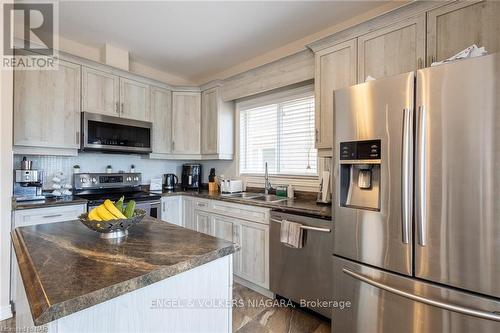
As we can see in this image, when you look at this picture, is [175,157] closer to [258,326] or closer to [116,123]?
[116,123]

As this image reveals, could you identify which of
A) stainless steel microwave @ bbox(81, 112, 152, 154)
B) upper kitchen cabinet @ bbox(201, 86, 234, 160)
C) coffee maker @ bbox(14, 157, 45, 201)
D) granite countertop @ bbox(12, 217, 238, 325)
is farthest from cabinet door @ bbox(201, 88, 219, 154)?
granite countertop @ bbox(12, 217, 238, 325)

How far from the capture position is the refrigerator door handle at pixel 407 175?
136 cm

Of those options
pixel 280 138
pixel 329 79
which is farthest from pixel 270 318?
pixel 329 79

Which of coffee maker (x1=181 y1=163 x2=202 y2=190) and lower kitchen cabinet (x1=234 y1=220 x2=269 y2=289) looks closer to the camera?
lower kitchen cabinet (x1=234 y1=220 x2=269 y2=289)

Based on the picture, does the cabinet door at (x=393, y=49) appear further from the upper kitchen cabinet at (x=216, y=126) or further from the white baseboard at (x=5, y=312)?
the white baseboard at (x=5, y=312)

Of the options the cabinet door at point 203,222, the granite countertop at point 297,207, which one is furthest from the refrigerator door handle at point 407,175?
the cabinet door at point 203,222

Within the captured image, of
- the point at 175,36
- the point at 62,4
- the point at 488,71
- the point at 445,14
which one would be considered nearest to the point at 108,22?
the point at 62,4

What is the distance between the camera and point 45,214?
2.25 meters

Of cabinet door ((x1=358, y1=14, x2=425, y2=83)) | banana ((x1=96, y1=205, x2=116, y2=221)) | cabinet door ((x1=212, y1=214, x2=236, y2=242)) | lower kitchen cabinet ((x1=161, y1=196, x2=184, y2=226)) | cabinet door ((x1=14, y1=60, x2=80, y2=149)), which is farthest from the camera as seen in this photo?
lower kitchen cabinet ((x1=161, y1=196, x2=184, y2=226))

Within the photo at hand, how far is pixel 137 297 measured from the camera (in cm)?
87

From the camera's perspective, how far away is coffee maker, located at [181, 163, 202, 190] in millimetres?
3781

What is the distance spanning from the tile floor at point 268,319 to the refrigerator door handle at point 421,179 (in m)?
1.16

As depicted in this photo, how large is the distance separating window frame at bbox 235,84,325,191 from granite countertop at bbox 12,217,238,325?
1.73m

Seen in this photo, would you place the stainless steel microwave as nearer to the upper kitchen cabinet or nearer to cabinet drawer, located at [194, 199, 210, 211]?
the upper kitchen cabinet
